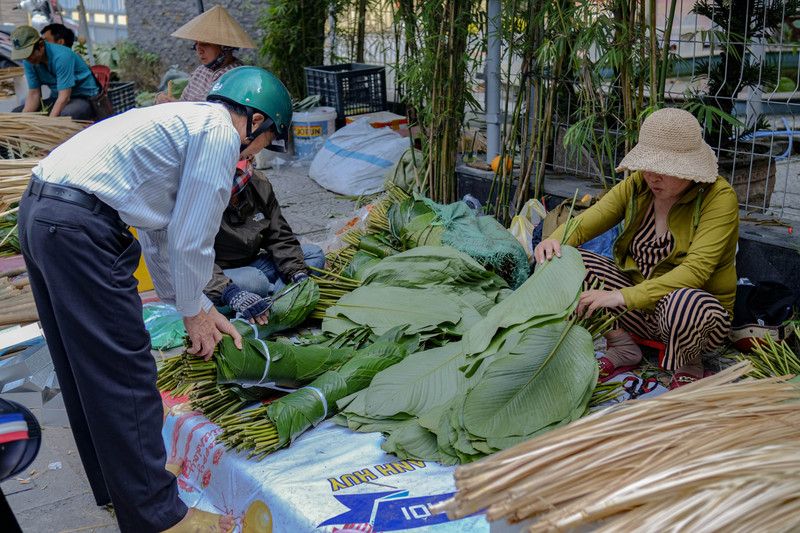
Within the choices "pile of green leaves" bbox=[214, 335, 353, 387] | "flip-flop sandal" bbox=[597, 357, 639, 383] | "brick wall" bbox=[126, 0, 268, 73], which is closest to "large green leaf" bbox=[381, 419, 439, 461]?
"pile of green leaves" bbox=[214, 335, 353, 387]

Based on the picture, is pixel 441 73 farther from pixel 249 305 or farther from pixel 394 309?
pixel 249 305

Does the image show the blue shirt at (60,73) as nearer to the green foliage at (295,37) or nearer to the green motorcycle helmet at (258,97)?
the green foliage at (295,37)

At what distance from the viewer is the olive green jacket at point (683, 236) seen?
8.65 ft

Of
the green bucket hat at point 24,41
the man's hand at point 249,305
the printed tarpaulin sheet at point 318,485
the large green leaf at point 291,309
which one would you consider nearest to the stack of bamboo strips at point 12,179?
the green bucket hat at point 24,41

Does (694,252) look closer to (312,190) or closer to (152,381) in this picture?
(152,381)

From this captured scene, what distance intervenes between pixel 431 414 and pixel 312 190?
4.05m

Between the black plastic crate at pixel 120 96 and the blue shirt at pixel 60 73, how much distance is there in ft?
2.19

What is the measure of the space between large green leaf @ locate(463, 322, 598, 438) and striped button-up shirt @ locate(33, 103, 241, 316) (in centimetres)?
92

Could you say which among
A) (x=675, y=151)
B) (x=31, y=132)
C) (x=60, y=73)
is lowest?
(x=31, y=132)

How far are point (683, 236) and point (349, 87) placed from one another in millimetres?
4731

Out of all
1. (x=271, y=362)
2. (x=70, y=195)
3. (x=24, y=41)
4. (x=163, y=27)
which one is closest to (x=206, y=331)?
(x=271, y=362)

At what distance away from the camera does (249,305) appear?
3.08 metres

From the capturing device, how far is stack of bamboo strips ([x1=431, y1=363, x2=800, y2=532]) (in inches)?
49.0

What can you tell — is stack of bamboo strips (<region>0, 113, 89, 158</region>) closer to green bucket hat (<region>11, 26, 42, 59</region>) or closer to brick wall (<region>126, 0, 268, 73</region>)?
green bucket hat (<region>11, 26, 42, 59</region>)
